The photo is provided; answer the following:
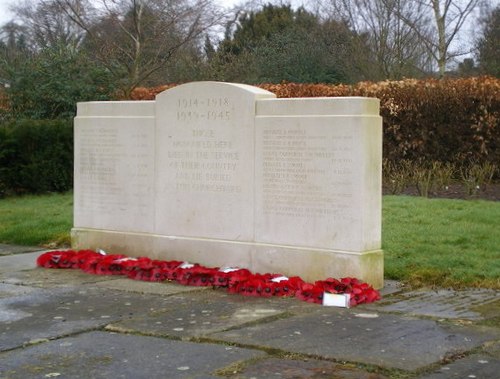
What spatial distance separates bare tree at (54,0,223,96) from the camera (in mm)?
23875

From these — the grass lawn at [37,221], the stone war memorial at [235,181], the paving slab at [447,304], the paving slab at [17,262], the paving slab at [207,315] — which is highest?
the stone war memorial at [235,181]

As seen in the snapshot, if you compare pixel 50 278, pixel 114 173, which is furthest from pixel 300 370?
pixel 114 173

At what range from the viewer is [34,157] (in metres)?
16.4

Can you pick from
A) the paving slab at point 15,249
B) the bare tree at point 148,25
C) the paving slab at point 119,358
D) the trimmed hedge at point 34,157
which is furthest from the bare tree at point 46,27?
the paving slab at point 119,358

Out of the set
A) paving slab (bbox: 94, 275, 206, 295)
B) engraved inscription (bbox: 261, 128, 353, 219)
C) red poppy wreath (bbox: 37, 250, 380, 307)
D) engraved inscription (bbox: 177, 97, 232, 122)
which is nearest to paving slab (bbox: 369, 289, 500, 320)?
red poppy wreath (bbox: 37, 250, 380, 307)

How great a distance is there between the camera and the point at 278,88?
19281mm

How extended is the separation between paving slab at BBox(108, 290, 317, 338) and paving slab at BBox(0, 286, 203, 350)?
176 mm

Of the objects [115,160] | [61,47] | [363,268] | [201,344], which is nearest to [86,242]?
[115,160]

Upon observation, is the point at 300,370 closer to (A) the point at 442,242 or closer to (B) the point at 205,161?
(B) the point at 205,161

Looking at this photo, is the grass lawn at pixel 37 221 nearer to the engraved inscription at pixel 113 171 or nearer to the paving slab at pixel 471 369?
the engraved inscription at pixel 113 171

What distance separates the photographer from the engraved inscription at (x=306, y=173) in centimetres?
734

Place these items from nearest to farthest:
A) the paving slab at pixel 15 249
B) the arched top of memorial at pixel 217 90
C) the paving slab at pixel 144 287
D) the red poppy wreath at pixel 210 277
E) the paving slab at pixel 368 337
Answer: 1. the paving slab at pixel 368 337
2. the red poppy wreath at pixel 210 277
3. the paving slab at pixel 144 287
4. the arched top of memorial at pixel 217 90
5. the paving slab at pixel 15 249

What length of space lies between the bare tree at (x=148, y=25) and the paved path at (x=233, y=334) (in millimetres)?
16836

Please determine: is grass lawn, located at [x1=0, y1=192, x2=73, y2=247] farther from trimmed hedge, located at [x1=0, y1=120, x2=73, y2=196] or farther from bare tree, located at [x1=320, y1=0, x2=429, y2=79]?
bare tree, located at [x1=320, y1=0, x2=429, y2=79]
